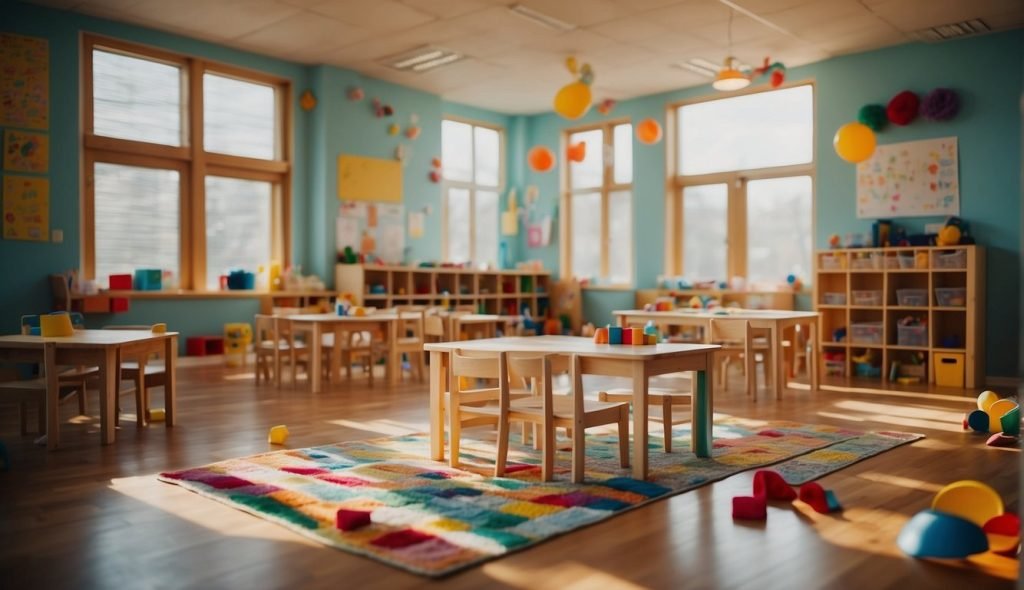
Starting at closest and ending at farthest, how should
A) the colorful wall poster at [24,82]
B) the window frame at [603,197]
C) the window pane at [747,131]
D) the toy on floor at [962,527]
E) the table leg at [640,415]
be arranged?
the toy on floor at [962,527] < the table leg at [640,415] < the colorful wall poster at [24,82] < the window pane at [747,131] < the window frame at [603,197]

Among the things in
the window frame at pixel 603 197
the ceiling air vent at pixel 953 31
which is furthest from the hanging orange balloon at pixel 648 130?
the ceiling air vent at pixel 953 31

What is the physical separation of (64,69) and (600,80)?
5.61m

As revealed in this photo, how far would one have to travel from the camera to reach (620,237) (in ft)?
36.5

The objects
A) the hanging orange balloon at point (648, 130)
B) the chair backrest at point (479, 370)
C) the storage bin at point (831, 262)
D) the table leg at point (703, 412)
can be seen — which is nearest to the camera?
the chair backrest at point (479, 370)

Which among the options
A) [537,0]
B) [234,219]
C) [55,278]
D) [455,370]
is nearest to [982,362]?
[537,0]

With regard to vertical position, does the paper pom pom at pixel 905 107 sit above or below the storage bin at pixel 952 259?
above

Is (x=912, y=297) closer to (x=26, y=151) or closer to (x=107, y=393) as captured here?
(x=107, y=393)

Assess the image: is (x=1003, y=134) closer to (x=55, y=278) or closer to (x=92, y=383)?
(x=92, y=383)

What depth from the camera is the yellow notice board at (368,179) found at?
31.5 ft

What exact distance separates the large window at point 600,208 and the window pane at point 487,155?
3.36 feet

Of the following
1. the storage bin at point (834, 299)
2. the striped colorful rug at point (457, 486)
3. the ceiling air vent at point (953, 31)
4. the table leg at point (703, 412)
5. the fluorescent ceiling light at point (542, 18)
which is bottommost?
the striped colorful rug at point (457, 486)

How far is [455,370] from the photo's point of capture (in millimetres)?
4020

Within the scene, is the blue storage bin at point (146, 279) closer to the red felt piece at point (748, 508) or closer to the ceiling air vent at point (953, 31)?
the red felt piece at point (748, 508)

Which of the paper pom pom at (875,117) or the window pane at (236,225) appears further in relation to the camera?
the window pane at (236,225)
